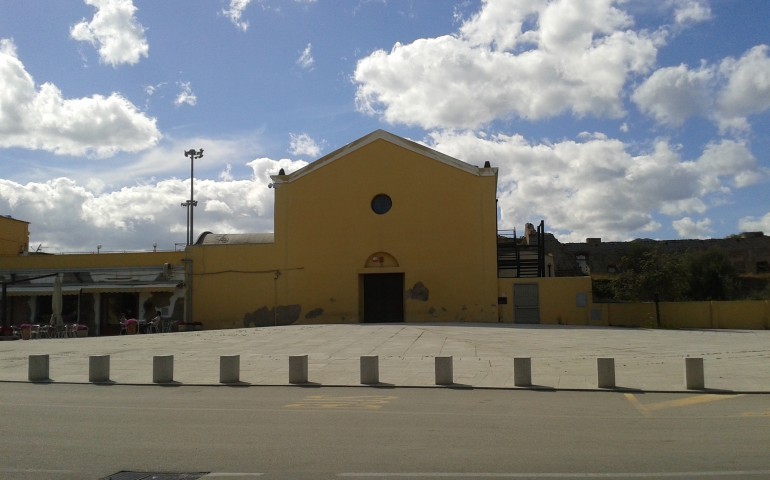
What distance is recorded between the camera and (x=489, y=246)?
35.4m

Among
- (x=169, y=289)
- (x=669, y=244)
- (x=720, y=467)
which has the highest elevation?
(x=669, y=244)

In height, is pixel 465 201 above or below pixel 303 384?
above

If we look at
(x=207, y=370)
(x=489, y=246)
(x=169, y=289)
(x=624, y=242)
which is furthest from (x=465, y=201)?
(x=624, y=242)

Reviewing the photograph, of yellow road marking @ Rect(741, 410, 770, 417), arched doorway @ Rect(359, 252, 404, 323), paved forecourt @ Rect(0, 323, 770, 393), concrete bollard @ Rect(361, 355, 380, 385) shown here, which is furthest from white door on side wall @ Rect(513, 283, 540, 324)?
yellow road marking @ Rect(741, 410, 770, 417)

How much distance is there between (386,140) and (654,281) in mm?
14914

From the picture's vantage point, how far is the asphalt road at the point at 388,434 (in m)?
7.57

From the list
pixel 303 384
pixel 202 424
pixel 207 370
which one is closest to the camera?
pixel 202 424

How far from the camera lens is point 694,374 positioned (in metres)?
14.1

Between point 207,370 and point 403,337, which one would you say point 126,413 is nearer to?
point 207,370

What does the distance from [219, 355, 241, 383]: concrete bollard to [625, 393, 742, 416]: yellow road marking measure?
8.11m

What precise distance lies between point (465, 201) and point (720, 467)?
2875 centimetres

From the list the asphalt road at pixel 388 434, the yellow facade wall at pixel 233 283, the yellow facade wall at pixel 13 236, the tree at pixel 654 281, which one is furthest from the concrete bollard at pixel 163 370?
the yellow facade wall at pixel 13 236

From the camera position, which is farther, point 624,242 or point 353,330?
point 624,242

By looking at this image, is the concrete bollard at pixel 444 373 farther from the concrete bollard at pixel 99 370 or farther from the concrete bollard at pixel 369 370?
the concrete bollard at pixel 99 370
